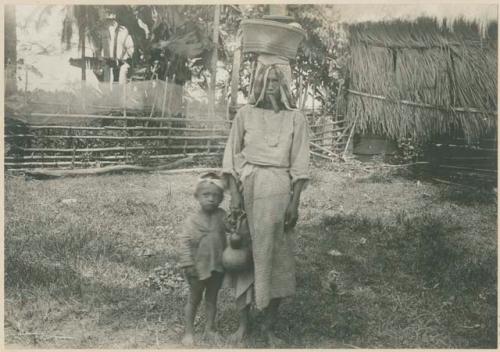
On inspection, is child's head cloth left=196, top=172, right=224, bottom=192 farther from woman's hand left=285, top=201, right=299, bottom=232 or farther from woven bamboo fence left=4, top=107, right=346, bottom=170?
woven bamboo fence left=4, top=107, right=346, bottom=170

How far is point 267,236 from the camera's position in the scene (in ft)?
10.2

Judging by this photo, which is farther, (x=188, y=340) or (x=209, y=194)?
(x=188, y=340)

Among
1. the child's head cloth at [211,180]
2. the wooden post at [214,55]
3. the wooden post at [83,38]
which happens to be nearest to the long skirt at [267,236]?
the child's head cloth at [211,180]

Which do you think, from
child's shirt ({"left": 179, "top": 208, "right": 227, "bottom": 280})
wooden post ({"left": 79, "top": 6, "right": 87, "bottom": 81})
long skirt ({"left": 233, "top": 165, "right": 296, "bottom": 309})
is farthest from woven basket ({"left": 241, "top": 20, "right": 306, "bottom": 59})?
wooden post ({"left": 79, "top": 6, "right": 87, "bottom": 81})

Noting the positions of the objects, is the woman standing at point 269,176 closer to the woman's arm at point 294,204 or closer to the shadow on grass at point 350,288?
the woman's arm at point 294,204

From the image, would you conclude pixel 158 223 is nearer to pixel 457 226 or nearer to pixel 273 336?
pixel 273 336

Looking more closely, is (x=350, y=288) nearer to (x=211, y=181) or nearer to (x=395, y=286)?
(x=395, y=286)

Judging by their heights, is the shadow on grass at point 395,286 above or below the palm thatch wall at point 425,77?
below

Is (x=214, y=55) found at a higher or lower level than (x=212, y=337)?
higher

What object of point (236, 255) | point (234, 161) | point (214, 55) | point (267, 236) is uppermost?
point (214, 55)

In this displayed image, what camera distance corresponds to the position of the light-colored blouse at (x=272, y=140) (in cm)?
315

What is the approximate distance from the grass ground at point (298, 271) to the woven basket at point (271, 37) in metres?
1.83

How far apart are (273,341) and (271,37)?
1.88 m

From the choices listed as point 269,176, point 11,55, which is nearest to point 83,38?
point 11,55
